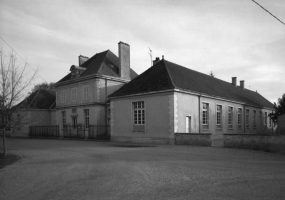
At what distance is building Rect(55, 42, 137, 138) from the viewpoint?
95.0 ft

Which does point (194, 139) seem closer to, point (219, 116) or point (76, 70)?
point (219, 116)

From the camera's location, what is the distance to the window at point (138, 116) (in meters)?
21.2

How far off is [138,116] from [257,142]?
376 inches

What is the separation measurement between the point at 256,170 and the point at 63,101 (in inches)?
1127

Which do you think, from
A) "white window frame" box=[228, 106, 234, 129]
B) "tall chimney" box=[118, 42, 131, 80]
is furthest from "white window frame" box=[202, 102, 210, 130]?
"tall chimney" box=[118, 42, 131, 80]

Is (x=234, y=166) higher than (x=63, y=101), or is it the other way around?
(x=63, y=101)

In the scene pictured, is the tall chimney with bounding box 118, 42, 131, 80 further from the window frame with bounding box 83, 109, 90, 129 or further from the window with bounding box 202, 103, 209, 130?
the window with bounding box 202, 103, 209, 130

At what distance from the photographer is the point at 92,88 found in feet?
96.2

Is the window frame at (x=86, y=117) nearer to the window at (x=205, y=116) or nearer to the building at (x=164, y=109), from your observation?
the building at (x=164, y=109)

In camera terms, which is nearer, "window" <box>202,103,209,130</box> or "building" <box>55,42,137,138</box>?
Result: "window" <box>202,103,209,130</box>

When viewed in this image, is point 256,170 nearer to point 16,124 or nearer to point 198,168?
point 198,168

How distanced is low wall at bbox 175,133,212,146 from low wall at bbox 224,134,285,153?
118 centimetres

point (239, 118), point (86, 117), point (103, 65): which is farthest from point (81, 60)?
point (239, 118)

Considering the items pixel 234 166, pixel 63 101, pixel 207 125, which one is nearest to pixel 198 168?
pixel 234 166
